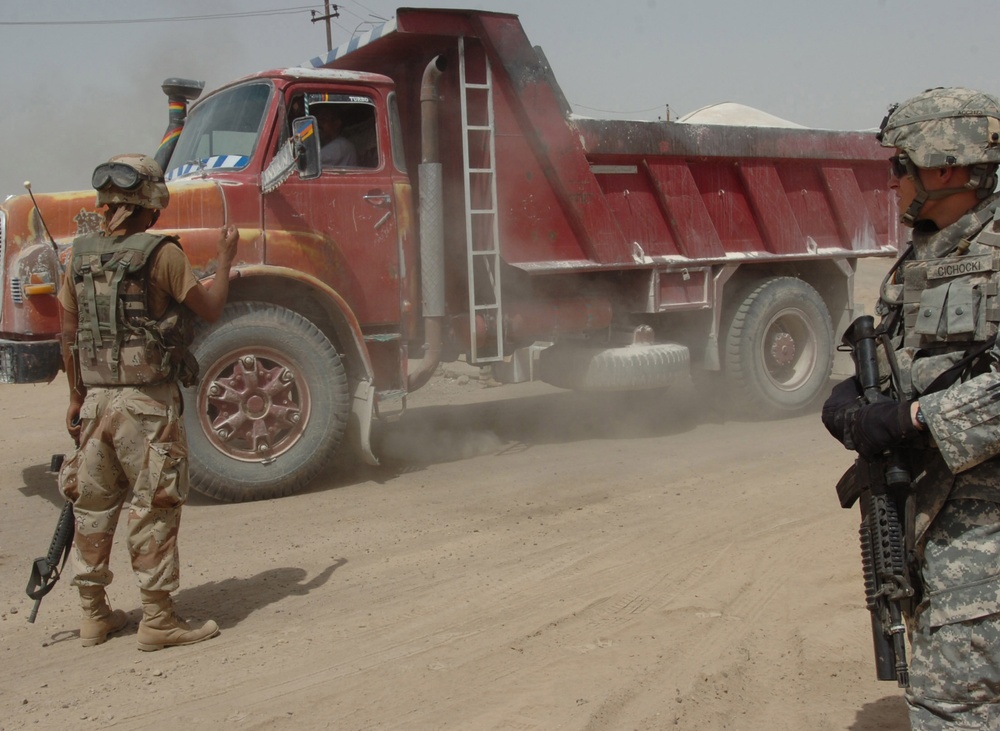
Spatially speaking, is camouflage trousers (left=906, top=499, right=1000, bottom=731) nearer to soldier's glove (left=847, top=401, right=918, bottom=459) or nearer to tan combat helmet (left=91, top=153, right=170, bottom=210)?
soldier's glove (left=847, top=401, right=918, bottom=459)

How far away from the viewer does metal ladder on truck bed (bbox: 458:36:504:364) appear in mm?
7074

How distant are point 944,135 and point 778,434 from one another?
19.4ft

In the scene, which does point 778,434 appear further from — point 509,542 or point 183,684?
point 183,684

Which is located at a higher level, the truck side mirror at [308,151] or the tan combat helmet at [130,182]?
the truck side mirror at [308,151]

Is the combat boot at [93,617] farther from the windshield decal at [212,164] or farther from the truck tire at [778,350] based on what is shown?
the truck tire at [778,350]

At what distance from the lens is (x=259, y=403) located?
619cm

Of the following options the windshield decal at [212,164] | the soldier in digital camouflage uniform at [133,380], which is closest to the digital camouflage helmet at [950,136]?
the soldier in digital camouflage uniform at [133,380]

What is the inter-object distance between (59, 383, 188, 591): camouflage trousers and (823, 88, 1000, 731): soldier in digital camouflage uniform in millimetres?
2552

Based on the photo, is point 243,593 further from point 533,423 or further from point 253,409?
point 533,423

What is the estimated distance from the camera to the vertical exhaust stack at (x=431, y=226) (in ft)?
22.3

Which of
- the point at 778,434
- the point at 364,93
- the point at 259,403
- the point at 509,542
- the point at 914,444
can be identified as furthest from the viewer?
the point at 778,434

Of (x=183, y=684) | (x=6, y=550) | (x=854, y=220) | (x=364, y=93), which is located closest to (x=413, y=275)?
(x=364, y=93)

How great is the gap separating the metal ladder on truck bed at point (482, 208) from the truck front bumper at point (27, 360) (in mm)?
2763

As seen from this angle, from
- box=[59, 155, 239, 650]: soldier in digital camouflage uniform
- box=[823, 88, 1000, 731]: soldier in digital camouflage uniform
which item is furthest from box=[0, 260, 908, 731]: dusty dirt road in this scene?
box=[823, 88, 1000, 731]: soldier in digital camouflage uniform
